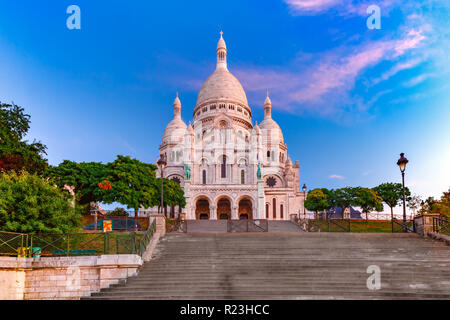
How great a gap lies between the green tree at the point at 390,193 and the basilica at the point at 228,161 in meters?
10.6

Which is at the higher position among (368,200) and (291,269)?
(368,200)

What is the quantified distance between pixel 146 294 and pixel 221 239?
6.80m

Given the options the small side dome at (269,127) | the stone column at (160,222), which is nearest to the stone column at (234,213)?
the small side dome at (269,127)

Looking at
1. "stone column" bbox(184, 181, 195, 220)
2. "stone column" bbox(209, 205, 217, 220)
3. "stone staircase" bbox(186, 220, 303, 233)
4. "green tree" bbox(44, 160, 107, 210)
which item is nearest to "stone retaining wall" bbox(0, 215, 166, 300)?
"stone staircase" bbox(186, 220, 303, 233)

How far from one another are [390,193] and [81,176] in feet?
105

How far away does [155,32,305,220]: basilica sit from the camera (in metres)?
47.8

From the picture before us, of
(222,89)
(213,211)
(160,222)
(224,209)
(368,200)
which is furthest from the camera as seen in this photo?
(222,89)

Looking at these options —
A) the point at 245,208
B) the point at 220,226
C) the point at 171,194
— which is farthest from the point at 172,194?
the point at 245,208

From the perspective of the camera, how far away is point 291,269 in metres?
13.6

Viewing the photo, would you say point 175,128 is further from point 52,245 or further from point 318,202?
point 52,245

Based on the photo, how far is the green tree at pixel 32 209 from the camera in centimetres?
1606

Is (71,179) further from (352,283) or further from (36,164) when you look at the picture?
(352,283)

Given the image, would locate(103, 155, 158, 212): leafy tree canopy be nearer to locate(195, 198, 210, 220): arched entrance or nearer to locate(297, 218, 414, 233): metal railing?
locate(297, 218, 414, 233): metal railing

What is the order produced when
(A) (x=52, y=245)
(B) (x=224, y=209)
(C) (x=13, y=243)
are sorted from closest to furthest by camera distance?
(C) (x=13, y=243) < (A) (x=52, y=245) < (B) (x=224, y=209)
